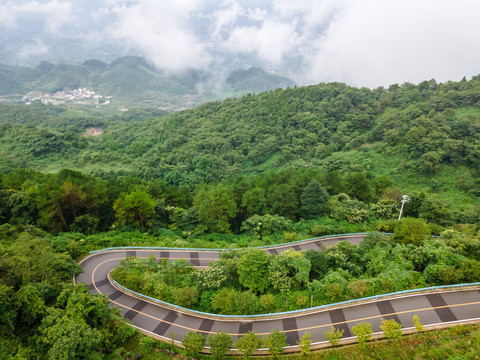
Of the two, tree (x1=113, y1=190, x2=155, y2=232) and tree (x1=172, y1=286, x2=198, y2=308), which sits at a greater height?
tree (x1=113, y1=190, x2=155, y2=232)

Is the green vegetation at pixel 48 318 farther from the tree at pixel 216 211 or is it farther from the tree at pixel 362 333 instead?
the tree at pixel 216 211

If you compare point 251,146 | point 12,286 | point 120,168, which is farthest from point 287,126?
point 12,286

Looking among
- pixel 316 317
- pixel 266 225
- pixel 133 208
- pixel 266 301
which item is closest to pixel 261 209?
pixel 266 225

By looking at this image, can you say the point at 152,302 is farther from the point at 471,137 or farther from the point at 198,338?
the point at 471,137

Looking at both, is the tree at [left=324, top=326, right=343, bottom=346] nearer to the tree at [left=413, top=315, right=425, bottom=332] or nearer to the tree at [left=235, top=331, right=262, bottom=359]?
the tree at [left=235, top=331, right=262, bottom=359]

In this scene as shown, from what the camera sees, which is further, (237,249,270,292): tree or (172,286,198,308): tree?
(237,249,270,292): tree

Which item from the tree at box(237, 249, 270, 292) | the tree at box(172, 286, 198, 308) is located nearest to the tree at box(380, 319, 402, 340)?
the tree at box(237, 249, 270, 292)
